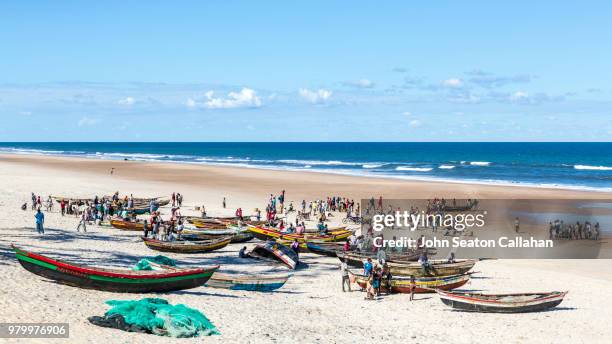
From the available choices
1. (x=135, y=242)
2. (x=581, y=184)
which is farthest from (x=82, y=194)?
(x=581, y=184)

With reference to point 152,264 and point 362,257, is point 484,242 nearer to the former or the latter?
point 362,257

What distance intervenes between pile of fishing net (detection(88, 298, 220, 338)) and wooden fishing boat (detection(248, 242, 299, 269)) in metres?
10.7

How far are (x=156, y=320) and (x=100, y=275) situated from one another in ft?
12.6

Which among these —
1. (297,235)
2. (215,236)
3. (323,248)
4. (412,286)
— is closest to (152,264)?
(412,286)

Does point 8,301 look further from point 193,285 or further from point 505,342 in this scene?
point 505,342

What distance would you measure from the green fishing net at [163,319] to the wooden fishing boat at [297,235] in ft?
50.4

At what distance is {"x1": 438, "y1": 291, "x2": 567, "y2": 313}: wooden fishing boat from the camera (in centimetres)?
1977

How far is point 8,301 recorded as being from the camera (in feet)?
53.0

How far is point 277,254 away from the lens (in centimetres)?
2697

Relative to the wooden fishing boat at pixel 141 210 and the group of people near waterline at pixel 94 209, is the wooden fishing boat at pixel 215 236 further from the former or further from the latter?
the wooden fishing boat at pixel 141 210

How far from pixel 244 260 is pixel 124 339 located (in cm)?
1377

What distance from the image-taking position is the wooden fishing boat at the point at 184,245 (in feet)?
A: 92.6

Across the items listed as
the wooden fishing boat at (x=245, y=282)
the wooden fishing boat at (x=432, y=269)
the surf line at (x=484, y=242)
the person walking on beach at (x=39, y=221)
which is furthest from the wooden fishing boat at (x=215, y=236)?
the wooden fishing boat at (x=432, y=269)

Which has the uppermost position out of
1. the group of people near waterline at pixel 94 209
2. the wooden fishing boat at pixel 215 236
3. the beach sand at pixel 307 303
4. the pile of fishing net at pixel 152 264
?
the group of people near waterline at pixel 94 209
